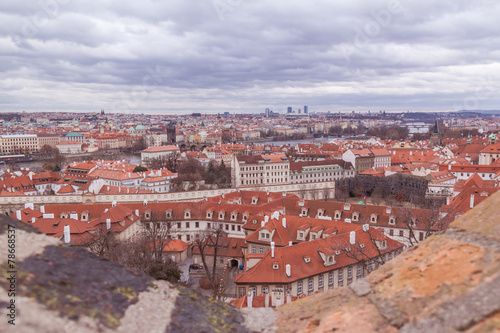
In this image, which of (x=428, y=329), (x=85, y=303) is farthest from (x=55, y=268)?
(x=428, y=329)

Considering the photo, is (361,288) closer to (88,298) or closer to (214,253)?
(88,298)

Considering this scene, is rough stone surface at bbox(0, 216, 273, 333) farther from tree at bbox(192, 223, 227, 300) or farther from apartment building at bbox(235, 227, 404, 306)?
apartment building at bbox(235, 227, 404, 306)

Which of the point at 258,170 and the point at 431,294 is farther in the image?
the point at 258,170

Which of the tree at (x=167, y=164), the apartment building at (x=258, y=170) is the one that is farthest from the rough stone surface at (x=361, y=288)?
the tree at (x=167, y=164)

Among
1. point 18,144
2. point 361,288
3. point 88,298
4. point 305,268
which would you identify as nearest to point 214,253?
point 305,268

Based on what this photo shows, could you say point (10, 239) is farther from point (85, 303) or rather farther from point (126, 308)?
point (126, 308)
